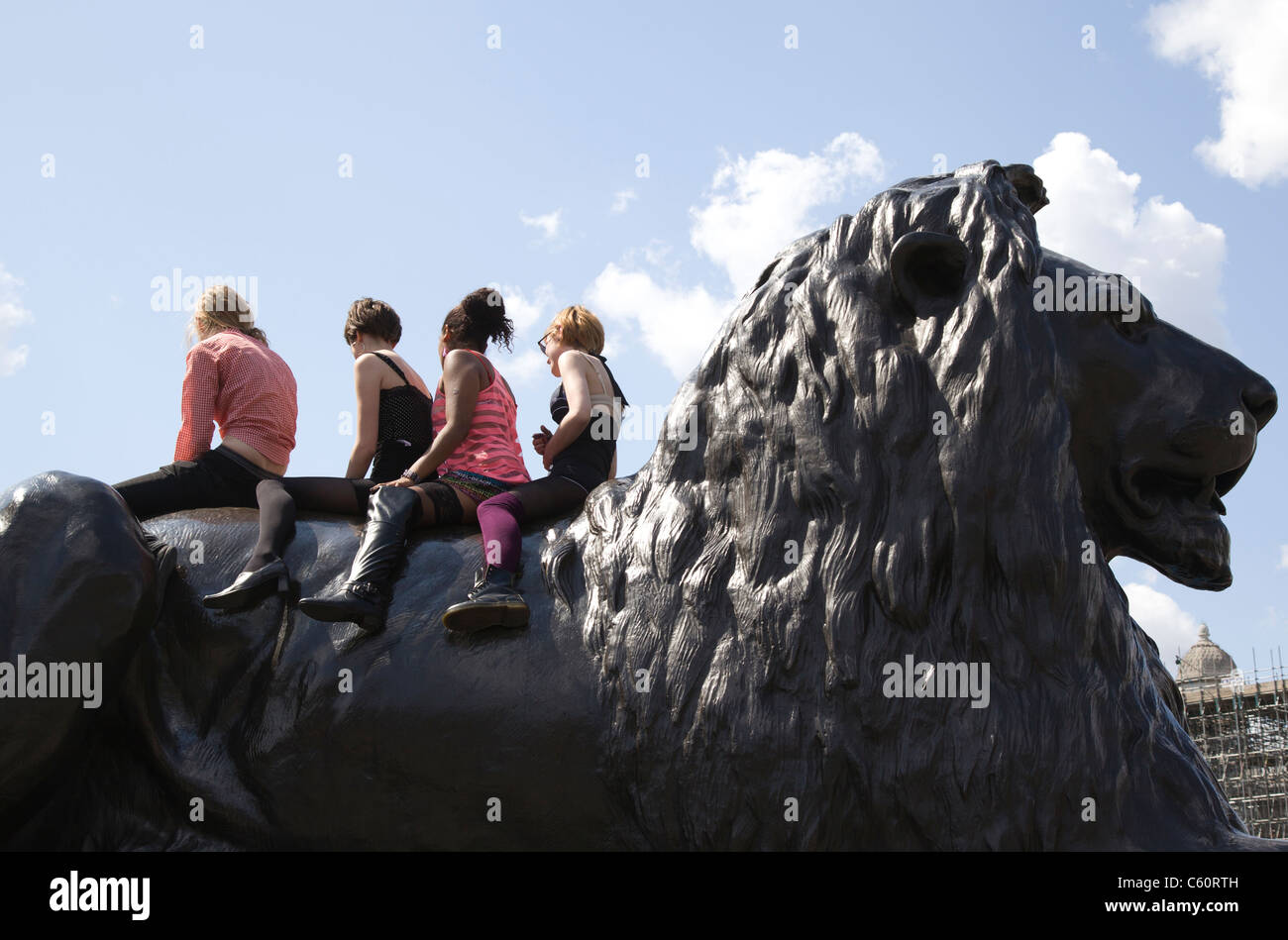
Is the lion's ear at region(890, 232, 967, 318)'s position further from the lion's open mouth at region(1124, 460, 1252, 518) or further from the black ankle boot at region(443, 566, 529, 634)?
the black ankle boot at region(443, 566, 529, 634)

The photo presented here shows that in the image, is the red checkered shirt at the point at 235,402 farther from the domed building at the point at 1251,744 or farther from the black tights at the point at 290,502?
the domed building at the point at 1251,744

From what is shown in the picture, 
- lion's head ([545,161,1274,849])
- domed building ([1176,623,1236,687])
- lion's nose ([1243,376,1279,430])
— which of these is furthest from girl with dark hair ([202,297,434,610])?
domed building ([1176,623,1236,687])

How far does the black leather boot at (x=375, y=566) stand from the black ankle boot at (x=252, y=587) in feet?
0.51

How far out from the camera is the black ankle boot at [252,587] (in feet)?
13.8

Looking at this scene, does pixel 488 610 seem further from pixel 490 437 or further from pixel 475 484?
pixel 490 437

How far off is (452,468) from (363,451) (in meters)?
0.68

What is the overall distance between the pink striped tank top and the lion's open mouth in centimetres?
207

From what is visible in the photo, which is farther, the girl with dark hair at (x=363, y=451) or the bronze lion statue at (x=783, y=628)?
the girl with dark hair at (x=363, y=451)

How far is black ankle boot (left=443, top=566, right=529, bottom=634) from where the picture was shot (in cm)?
405

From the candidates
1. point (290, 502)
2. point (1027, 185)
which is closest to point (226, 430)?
point (290, 502)

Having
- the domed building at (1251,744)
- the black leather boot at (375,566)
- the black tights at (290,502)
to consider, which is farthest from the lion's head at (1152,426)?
the domed building at (1251,744)

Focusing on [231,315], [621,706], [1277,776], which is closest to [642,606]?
[621,706]

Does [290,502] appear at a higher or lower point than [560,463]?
lower

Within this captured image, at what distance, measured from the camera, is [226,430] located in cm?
507
